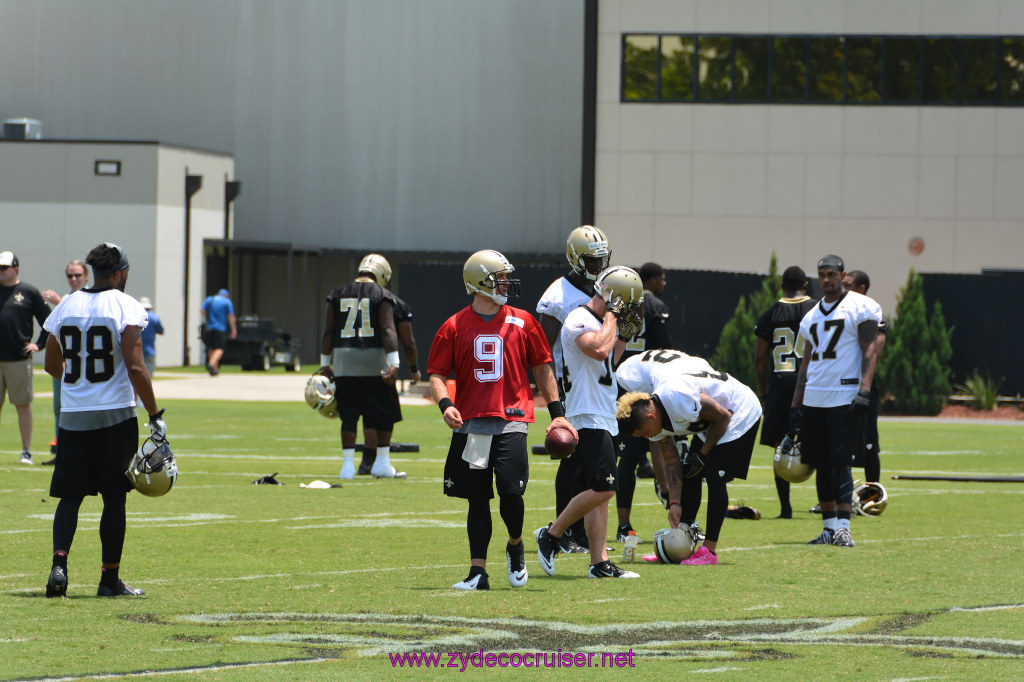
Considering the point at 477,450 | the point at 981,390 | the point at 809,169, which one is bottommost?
the point at 981,390

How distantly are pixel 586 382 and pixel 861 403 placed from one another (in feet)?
9.01

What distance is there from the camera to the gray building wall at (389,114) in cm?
4944

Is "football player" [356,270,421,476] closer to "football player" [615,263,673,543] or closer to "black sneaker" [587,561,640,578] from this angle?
"football player" [615,263,673,543]

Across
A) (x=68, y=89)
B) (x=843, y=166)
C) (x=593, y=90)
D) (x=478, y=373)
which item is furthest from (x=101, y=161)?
(x=478, y=373)

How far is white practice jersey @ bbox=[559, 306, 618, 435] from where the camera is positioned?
32.7ft

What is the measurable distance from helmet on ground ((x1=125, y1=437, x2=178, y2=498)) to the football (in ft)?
7.03

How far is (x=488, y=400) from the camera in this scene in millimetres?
9367

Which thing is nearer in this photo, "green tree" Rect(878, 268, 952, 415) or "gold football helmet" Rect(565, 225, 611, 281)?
"gold football helmet" Rect(565, 225, 611, 281)

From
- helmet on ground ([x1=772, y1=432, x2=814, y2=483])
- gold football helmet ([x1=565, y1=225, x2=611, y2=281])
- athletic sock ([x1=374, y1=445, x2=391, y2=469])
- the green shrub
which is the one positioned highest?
gold football helmet ([x1=565, y1=225, x2=611, y2=281])

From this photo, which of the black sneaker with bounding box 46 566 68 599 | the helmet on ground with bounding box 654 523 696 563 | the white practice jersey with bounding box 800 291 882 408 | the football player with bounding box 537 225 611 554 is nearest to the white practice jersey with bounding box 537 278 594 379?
the football player with bounding box 537 225 611 554

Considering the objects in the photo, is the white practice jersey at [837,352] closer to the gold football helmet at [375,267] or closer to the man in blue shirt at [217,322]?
the gold football helmet at [375,267]

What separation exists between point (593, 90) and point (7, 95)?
22.1 m

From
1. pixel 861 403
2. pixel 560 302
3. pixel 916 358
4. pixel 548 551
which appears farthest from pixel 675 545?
pixel 916 358

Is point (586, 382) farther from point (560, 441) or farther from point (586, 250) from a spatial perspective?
point (586, 250)
